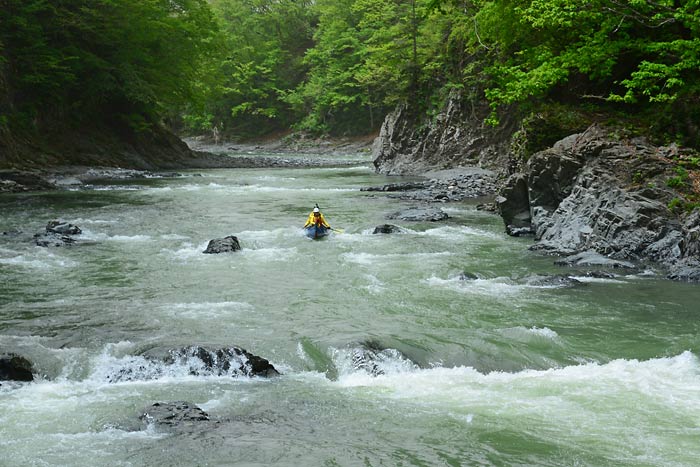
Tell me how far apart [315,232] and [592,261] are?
753 cm

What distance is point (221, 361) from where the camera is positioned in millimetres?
8883

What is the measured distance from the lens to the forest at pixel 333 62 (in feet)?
56.2

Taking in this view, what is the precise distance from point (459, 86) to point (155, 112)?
1997 centimetres

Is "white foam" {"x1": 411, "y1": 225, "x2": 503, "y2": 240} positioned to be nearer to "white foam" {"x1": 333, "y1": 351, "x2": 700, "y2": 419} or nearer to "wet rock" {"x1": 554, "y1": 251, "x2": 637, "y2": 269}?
"wet rock" {"x1": 554, "y1": 251, "x2": 637, "y2": 269}

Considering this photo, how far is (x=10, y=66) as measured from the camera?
33.9 m

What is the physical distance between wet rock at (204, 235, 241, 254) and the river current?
44 cm

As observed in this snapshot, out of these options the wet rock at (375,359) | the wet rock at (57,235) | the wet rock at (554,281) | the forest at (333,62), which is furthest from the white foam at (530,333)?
the wet rock at (57,235)

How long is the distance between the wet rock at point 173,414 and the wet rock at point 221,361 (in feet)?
4.17

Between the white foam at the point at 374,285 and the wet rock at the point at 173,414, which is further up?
the wet rock at the point at 173,414

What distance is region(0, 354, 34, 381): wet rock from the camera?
8320 millimetres

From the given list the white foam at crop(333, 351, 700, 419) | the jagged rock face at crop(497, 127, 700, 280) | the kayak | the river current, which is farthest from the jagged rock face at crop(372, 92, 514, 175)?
the white foam at crop(333, 351, 700, 419)

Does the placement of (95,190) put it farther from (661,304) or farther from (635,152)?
(661,304)

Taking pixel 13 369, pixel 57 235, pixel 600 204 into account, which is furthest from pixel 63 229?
pixel 600 204

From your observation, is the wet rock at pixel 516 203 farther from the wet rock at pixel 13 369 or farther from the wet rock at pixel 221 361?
the wet rock at pixel 13 369
